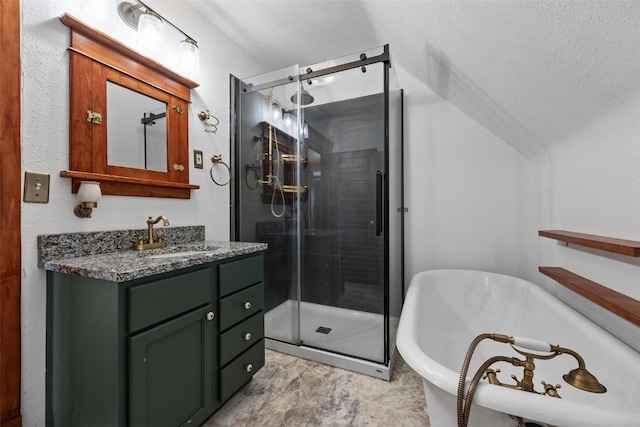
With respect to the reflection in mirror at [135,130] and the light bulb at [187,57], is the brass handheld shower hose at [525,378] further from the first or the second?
the light bulb at [187,57]

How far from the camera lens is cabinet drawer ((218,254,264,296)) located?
1.32 metres

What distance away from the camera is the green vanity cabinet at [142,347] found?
93 centimetres

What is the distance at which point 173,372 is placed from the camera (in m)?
1.07

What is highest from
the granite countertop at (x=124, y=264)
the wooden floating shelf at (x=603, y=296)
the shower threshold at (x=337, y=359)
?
the granite countertop at (x=124, y=264)

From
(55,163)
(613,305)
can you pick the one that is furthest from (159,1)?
(613,305)

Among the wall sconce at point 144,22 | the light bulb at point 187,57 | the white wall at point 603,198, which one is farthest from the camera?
the light bulb at point 187,57

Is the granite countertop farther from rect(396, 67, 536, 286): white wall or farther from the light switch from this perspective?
rect(396, 67, 536, 286): white wall

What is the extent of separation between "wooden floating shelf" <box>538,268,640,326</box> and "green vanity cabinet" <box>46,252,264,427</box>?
1599 millimetres

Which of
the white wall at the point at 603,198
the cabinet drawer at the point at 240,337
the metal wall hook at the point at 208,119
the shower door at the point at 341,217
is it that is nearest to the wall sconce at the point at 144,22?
the metal wall hook at the point at 208,119

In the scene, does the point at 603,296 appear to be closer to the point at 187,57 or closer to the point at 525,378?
the point at 525,378

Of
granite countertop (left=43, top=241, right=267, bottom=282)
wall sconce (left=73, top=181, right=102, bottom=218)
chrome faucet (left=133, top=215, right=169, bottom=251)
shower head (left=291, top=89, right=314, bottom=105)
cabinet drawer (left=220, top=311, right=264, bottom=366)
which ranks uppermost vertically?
shower head (left=291, top=89, right=314, bottom=105)

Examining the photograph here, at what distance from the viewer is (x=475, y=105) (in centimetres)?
190

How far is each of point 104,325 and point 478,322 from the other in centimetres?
212

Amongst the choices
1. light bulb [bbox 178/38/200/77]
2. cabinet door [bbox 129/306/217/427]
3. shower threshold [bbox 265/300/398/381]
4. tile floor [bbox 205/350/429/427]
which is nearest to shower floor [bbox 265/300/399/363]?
shower threshold [bbox 265/300/398/381]
